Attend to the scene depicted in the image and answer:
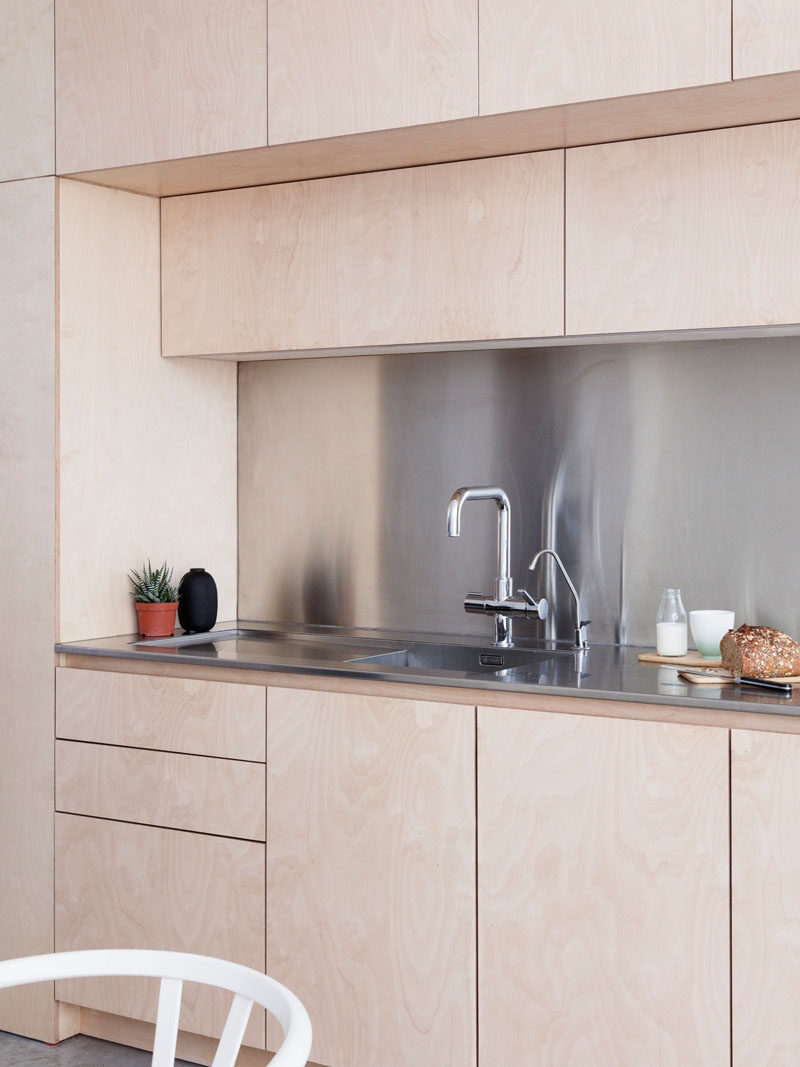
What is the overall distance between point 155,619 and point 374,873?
880 millimetres

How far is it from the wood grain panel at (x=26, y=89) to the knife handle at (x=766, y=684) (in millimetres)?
1892

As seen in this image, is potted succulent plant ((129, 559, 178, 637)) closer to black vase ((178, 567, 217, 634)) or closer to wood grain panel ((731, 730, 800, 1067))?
black vase ((178, 567, 217, 634))

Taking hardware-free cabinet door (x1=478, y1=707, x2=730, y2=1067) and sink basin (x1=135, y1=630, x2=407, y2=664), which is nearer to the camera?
hardware-free cabinet door (x1=478, y1=707, x2=730, y2=1067)

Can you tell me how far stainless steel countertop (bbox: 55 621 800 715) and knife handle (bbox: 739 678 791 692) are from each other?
1 centimetres

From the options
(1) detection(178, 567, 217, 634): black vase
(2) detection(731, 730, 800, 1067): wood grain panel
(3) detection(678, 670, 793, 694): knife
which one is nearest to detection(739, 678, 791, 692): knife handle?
(3) detection(678, 670, 793, 694): knife

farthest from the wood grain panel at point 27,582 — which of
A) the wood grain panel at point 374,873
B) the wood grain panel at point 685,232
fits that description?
the wood grain panel at point 685,232

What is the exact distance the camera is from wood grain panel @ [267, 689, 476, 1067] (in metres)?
2.35

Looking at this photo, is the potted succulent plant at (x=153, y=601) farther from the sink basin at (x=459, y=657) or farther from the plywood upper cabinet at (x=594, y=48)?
the plywood upper cabinet at (x=594, y=48)

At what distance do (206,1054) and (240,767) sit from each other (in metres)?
0.67

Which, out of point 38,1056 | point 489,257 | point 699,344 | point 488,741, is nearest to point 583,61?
point 489,257

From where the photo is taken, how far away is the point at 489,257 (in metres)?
2.59

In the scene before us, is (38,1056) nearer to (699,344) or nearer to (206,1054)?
(206,1054)

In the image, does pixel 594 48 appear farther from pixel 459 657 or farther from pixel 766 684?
pixel 459 657

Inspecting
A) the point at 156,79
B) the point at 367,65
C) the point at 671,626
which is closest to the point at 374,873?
the point at 671,626
